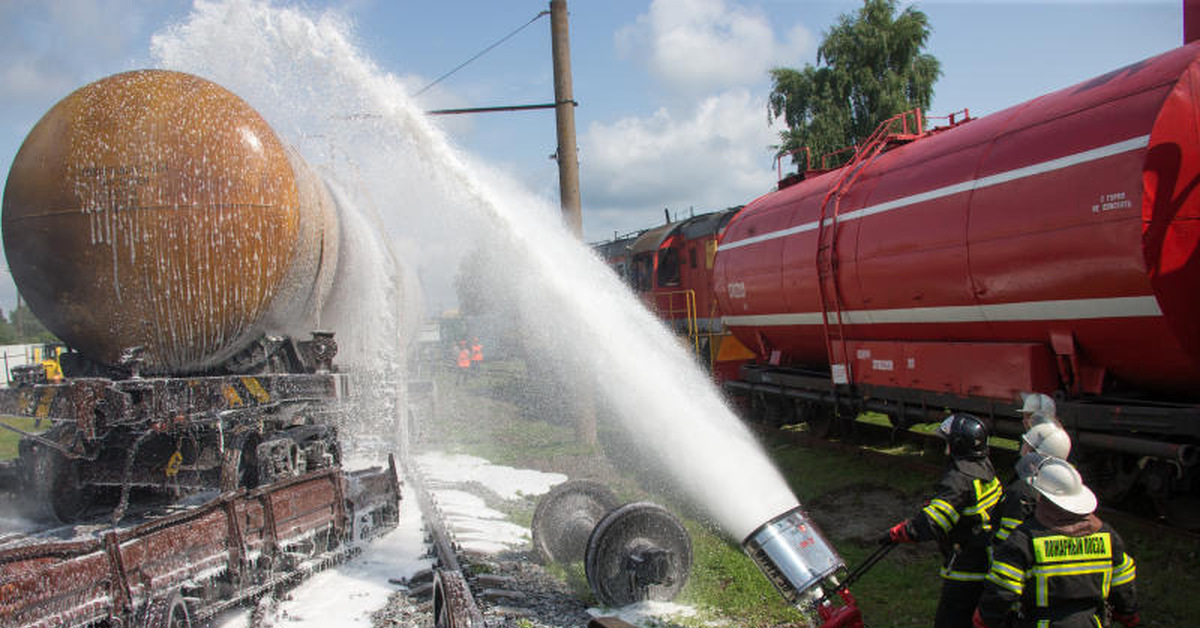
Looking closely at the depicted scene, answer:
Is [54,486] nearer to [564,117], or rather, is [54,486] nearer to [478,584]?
[478,584]

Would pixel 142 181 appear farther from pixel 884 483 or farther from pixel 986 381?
pixel 884 483

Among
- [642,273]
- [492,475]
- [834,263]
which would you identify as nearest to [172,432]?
[492,475]

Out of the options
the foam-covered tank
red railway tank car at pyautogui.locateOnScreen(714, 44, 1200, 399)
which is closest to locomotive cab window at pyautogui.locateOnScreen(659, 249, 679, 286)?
red railway tank car at pyautogui.locateOnScreen(714, 44, 1200, 399)

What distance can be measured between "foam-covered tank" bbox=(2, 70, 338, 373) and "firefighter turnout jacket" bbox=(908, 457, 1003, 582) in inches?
198

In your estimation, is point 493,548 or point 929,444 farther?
point 929,444

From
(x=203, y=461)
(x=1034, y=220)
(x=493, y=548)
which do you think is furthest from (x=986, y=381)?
(x=203, y=461)

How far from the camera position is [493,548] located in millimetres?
6750

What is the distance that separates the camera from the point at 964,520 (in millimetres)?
4039

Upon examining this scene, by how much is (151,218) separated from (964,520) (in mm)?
5773

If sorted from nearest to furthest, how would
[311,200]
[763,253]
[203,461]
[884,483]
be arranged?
[203,461]
[311,200]
[884,483]
[763,253]

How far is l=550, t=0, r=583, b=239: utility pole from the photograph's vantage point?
10.8 meters

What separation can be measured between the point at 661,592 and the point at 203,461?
3815 millimetres

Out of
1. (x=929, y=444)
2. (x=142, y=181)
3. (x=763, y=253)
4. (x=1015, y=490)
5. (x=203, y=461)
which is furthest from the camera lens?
(x=763, y=253)

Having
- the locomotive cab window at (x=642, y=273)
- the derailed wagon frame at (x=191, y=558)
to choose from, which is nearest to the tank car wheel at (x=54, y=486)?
the derailed wagon frame at (x=191, y=558)
